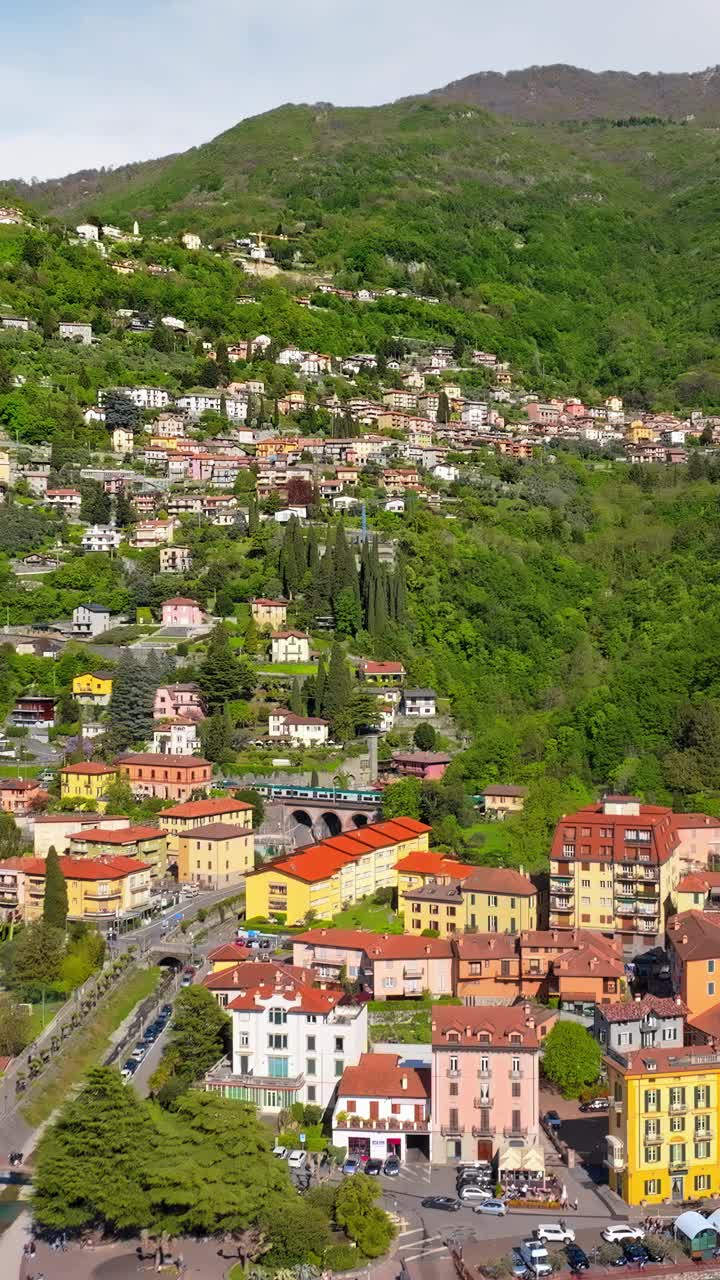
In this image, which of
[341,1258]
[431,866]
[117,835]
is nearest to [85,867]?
[117,835]

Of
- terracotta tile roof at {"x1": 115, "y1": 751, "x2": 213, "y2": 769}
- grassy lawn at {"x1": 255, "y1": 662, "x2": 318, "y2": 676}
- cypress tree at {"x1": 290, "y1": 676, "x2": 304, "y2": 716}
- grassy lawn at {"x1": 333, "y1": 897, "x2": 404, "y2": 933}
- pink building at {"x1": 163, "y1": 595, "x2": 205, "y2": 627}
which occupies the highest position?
pink building at {"x1": 163, "y1": 595, "x2": 205, "y2": 627}

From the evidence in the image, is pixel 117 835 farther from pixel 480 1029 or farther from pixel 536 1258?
pixel 536 1258

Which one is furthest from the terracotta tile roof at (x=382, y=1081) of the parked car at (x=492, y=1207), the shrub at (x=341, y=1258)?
the shrub at (x=341, y=1258)

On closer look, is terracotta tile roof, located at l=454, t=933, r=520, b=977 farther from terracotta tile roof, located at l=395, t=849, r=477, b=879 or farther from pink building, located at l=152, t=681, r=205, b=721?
pink building, located at l=152, t=681, r=205, b=721

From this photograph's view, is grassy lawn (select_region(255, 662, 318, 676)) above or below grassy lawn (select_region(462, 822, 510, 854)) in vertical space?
above

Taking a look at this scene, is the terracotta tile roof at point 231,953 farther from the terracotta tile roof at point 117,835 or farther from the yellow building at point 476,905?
the terracotta tile roof at point 117,835

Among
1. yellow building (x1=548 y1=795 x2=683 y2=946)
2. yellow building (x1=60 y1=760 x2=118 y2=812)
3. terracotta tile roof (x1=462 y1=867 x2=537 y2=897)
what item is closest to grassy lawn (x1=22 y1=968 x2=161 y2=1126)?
terracotta tile roof (x1=462 y1=867 x2=537 y2=897)

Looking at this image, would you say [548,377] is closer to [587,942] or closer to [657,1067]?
[587,942]
